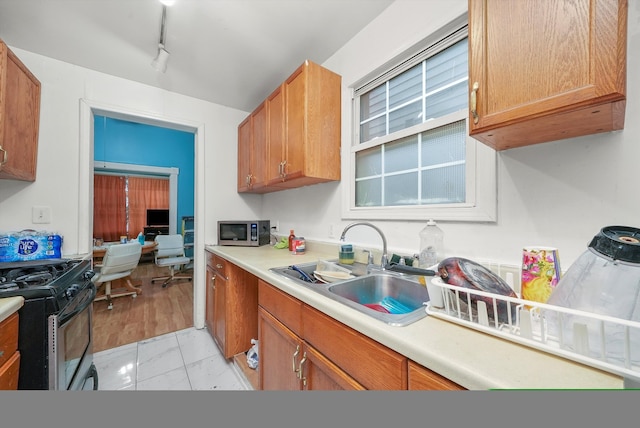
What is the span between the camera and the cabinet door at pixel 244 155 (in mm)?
2404

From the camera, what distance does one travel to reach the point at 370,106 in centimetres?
172

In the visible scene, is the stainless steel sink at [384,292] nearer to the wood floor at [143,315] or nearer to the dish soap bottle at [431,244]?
the dish soap bottle at [431,244]

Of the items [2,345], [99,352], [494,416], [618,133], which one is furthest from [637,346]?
[99,352]

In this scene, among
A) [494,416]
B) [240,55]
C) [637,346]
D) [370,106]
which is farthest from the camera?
[240,55]

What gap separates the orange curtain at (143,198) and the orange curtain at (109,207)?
0.14 meters

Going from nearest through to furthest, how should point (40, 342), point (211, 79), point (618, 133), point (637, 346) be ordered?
point (637, 346), point (618, 133), point (40, 342), point (211, 79)

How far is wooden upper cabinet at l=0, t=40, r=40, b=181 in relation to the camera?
53.1 inches

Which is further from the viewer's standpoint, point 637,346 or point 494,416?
point 637,346

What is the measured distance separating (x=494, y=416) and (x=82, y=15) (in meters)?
2.53

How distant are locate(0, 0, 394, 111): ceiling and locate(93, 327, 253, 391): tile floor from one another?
2.34m

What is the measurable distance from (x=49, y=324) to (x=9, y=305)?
19 cm

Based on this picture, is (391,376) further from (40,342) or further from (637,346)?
(40,342)

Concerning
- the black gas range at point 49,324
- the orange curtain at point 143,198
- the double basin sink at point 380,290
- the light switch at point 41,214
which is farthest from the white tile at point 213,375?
the orange curtain at point 143,198

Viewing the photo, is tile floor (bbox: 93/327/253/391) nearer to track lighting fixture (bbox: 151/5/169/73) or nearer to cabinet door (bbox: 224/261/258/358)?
cabinet door (bbox: 224/261/258/358)
